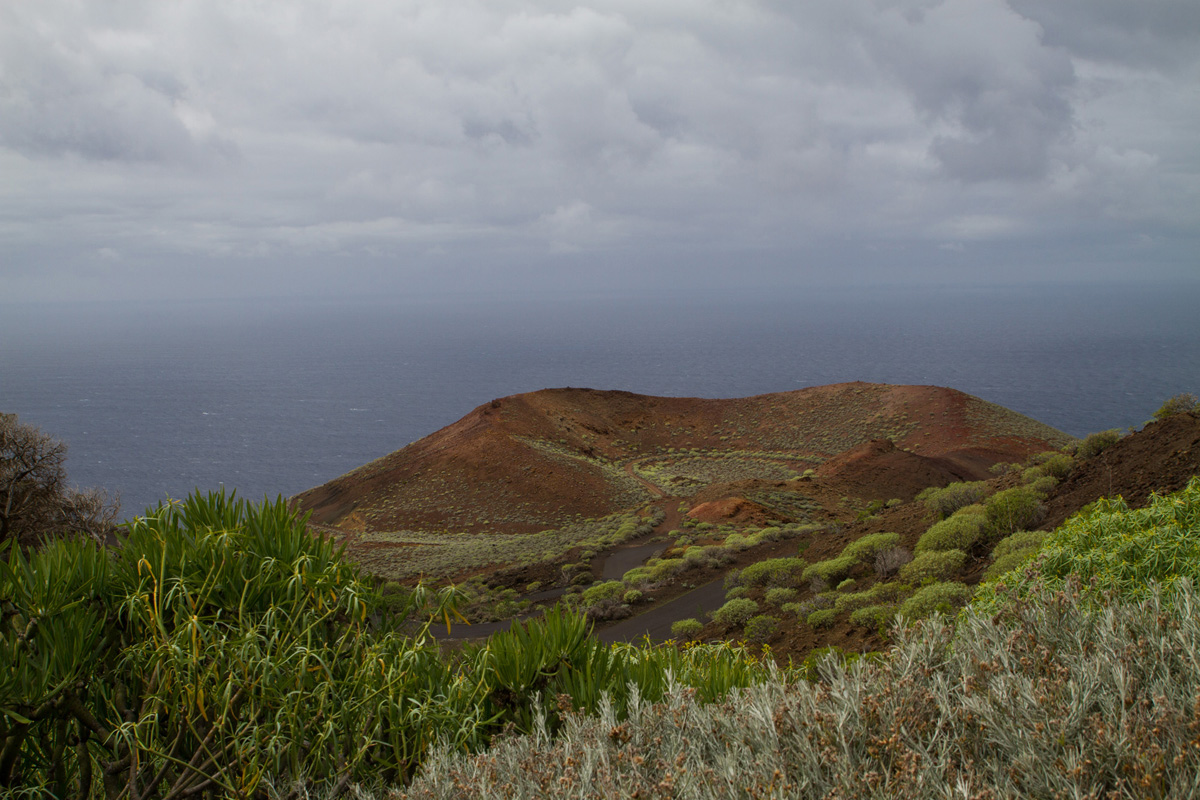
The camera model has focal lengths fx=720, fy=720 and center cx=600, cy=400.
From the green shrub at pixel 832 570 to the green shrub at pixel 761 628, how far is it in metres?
2.04

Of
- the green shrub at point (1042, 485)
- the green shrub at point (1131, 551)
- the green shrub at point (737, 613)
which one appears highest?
the green shrub at point (1131, 551)

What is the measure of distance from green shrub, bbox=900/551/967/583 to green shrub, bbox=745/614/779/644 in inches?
91.6

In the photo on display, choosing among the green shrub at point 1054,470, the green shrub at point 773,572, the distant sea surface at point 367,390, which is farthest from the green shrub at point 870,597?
the distant sea surface at point 367,390

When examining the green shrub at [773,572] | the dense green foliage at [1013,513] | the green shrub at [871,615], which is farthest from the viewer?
the green shrub at [773,572]

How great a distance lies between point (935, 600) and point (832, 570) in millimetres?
5406

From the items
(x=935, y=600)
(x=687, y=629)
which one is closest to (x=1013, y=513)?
(x=935, y=600)

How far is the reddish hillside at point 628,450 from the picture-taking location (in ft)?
123

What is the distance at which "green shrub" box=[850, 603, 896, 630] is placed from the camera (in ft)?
33.0

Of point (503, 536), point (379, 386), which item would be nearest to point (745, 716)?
point (503, 536)

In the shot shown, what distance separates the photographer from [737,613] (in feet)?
46.8

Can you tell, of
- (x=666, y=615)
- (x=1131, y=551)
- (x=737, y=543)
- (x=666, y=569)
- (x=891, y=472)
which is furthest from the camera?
(x=891, y=472)

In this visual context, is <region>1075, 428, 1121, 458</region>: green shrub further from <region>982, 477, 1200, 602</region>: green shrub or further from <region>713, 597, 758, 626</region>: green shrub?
<region>982, 477, 1200, 602</region>: green shrub

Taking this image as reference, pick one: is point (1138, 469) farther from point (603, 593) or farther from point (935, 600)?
point (603, 593)

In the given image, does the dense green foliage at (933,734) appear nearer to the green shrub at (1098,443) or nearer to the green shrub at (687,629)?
the green shrub at (687,629)
